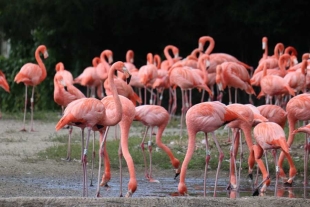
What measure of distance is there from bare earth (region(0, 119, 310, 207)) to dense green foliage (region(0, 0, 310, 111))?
2.50 meters

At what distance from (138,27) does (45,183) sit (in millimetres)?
8867

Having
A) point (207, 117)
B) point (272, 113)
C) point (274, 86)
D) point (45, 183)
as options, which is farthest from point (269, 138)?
point (274, 86)

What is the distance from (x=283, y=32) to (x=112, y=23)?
3.85 m

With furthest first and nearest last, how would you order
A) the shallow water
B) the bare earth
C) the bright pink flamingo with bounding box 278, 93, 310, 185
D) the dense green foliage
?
the dense green foliage → the bright pink flamingo with bounding box 278, 93, 310, 185 → the shallow water → the bare earth

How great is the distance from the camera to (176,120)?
14.6 meters

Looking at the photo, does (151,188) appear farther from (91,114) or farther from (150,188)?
(91,114)

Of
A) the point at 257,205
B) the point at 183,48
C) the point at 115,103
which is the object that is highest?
the point at 183,48

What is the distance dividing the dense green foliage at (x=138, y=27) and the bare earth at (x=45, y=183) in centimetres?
250

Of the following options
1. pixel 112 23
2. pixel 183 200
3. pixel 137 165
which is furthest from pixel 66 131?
pixel 183 200

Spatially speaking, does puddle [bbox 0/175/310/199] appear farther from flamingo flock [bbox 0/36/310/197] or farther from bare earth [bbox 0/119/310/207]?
flamingo flock [bbox 0/36/310/197]

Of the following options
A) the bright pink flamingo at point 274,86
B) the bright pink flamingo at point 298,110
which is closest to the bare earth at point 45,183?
the bright pink flamingo at point 298,110

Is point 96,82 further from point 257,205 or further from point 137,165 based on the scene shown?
point 257,205

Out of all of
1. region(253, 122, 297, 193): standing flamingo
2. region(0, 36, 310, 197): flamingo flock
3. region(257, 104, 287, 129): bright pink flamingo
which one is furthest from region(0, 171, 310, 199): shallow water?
region(257, 104, 287, 129): bright pink flamingo

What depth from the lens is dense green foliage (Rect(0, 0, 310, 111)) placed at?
14.7 metres
